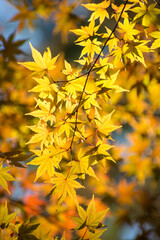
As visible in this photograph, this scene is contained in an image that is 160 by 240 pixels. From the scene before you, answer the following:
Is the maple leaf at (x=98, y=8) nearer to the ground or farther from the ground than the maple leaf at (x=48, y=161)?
farther from the ground

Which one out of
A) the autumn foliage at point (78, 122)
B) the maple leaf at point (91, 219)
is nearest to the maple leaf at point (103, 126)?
the autumn foliage at point (78, 122)

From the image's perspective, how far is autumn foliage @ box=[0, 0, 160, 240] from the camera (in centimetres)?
74

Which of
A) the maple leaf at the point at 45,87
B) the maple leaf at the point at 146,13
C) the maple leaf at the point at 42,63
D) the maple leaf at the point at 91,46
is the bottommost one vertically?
the maple leaf at the point at 45,87

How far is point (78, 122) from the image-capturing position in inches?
30.1

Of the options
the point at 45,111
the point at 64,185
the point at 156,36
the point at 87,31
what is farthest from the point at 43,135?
the point at 156,36

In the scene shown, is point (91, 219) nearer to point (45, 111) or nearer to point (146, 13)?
point (45, 111)

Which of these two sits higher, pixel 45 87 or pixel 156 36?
pixel 156 36

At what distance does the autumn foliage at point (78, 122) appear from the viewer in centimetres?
74

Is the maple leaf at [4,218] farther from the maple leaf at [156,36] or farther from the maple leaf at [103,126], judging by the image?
the maple leaf at [156,36]

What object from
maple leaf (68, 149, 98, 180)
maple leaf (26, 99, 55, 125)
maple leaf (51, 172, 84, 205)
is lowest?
maple leaf (51, 172, 84, 205)

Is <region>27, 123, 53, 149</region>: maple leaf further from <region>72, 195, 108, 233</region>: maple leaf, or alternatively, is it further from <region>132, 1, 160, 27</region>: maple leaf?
<region>132, 1, 160, 27</region>: maple leaf

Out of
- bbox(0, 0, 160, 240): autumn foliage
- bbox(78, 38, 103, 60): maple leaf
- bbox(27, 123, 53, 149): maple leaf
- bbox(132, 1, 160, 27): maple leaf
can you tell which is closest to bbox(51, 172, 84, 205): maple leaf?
bbox(0, 0, 160, 240): autumn foliage

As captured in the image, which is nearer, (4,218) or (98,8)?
(4,218)

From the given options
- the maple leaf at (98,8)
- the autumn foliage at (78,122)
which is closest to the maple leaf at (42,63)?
the autumn foliage at (78,122)
